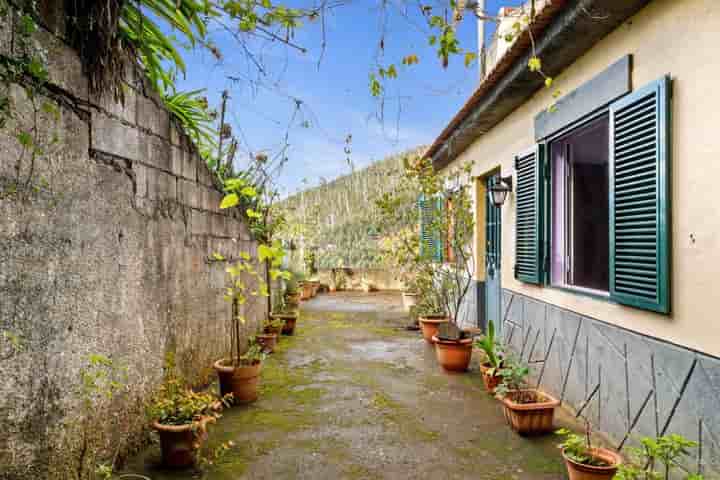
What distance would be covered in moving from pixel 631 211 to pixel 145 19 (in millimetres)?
3115

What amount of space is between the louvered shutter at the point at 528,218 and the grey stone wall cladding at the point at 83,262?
9.79 feet

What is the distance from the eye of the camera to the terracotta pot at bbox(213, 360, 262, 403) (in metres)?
3.90

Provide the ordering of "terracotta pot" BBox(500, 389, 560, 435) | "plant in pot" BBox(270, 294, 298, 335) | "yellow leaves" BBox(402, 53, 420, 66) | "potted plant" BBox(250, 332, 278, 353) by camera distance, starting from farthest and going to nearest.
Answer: "plant in pot" BBox(270, 294, 298, 335)
"potted plant" BBox(250, 332, 278, 353)
"terracotta pot" BBox(500, 389, 560, 435)
"yellow leaves" BBox(402, 53, 420, 66)

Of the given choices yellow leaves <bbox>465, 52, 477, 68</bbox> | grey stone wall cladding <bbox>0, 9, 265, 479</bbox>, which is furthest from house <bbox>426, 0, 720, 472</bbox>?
grey stone wall cladding <bbox>0, 9, 265, 479</bbox>

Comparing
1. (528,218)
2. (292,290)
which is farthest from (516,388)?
(292,290)

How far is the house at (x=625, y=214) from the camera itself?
2.35 metres

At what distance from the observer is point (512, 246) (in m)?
5.07

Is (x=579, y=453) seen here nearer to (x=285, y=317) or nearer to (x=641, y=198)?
(x=641, y=198)

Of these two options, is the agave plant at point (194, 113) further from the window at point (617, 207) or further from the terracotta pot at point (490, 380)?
the terracotta pot at point (490, 380)

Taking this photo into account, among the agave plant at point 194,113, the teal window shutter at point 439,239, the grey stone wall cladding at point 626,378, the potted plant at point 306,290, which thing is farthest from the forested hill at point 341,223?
the grey stone wall cladding at point 626,378

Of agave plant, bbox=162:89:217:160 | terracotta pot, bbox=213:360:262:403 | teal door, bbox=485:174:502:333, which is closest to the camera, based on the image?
terracotta pot, bbox=213:360:262:403

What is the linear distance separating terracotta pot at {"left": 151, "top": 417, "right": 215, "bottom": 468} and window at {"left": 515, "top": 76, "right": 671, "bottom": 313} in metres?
2.69

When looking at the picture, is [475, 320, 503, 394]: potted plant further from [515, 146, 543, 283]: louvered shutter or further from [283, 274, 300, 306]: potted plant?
[283, 274, 300, 306]: potted plant

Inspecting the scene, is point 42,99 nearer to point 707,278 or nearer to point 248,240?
point 707,278
